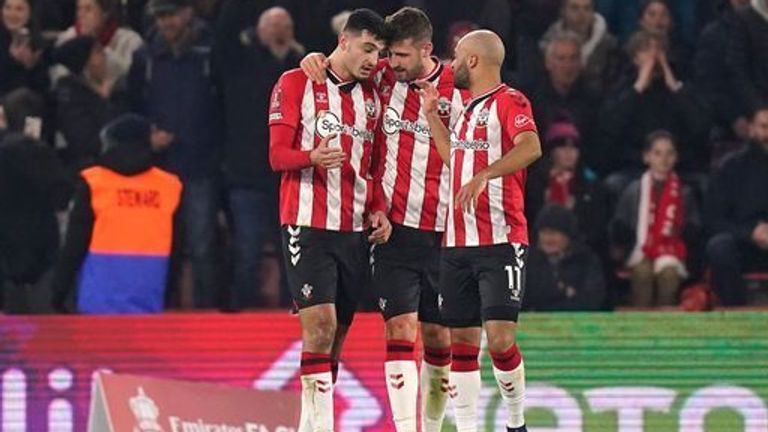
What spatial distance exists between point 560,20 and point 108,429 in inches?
245

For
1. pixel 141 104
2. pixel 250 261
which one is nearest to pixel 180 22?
pixel 141 104

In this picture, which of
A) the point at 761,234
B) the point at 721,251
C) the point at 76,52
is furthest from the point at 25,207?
the point at 761,234

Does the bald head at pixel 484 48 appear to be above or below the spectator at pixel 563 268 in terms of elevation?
above

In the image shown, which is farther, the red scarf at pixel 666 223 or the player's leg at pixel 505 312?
the red scarf at pixel 666 223

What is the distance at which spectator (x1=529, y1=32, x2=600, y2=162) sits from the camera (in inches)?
695

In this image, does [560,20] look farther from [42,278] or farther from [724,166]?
[42,278]

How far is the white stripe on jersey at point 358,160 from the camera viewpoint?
42.9ft

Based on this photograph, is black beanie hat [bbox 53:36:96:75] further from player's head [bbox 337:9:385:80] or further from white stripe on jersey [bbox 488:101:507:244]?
white stripe on jersey [bbox 488:101:507:244]

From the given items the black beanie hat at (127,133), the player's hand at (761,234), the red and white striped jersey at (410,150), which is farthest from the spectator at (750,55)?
the red and white striped jersey at (410,150)

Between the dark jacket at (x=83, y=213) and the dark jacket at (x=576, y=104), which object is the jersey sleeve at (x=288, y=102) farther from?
the dark jacket at (x=576, y=104)

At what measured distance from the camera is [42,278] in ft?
54.1

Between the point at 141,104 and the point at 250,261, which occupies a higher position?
the point at 141,104

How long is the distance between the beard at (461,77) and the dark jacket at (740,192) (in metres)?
4.49

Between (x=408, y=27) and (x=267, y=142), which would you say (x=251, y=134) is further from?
(x=408, y=27)
